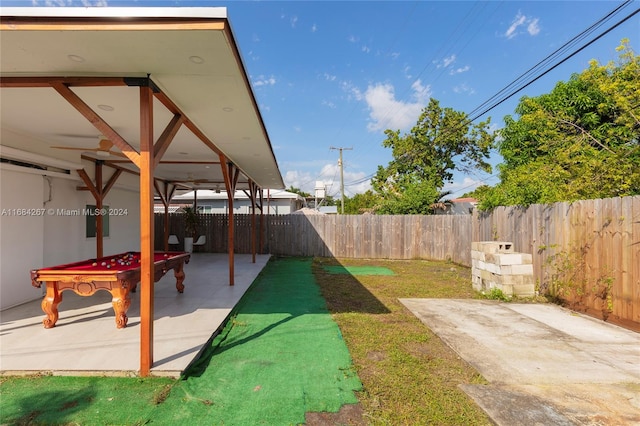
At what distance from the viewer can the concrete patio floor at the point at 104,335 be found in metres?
2.67

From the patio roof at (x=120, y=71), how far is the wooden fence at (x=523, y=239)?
4.90 m

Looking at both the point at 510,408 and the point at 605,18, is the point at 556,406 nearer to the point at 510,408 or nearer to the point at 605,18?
the point at 510,408

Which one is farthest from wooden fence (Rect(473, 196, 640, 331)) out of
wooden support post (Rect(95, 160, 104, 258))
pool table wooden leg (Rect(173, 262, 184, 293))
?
wooden support post (Rect(95, 160, 104, 258))

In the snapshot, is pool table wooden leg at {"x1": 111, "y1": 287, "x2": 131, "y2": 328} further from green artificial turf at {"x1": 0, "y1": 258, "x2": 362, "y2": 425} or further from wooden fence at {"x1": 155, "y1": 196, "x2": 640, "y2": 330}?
wooden fence at {"x1": 155, "y1": 196, "x2": 640, "y2": 330}

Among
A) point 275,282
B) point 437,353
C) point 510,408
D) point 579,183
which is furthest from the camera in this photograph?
point 275,282

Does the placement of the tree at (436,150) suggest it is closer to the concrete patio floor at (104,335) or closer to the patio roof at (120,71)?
the concrete patio floor at (104,335)

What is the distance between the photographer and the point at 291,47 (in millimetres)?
9773

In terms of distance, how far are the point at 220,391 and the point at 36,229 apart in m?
4.59

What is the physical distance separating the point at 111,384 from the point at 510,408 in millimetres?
3043

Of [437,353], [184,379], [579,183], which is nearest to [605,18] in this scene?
[579,183]

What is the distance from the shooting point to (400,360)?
2.98 metres

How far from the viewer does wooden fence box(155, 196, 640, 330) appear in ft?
13.0

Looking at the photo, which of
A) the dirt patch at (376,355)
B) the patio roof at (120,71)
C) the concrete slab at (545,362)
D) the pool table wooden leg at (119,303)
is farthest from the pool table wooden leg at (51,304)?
the concrete slab at (545,362)

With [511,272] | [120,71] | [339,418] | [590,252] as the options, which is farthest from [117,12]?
[511,272]
